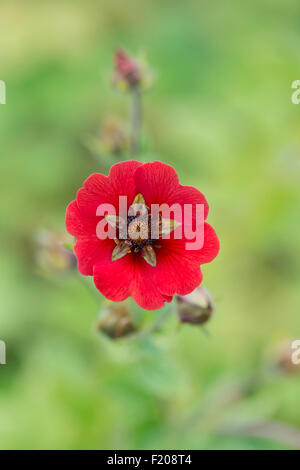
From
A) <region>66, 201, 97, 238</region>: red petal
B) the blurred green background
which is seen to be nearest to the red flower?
<region>66, 201, 97, 238</region>: red petal

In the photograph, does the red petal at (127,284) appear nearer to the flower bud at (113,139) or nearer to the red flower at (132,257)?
the red flower at (132,257)

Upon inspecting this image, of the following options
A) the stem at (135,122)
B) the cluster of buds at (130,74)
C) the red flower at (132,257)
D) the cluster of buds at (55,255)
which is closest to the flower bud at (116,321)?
the red flower at (132,257)

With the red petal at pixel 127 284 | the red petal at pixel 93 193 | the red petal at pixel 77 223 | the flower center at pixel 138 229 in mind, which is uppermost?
the red petal at pixel 93 193

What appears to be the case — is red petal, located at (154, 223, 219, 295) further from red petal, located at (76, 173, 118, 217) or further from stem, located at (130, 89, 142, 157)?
stem, located at (130, 89, 142, 157)

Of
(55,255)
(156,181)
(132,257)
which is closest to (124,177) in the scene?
(156,181)

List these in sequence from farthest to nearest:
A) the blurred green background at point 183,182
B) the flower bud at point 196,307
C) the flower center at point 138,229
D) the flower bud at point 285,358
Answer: the blurred green background at point 183,182 < the flower bud at point 285,358 < the flower bud at point 196,307 < the flower center at point 138,229
